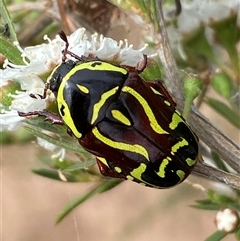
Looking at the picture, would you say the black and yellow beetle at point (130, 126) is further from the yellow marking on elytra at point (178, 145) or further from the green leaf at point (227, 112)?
the green leaf at point (227, 112)

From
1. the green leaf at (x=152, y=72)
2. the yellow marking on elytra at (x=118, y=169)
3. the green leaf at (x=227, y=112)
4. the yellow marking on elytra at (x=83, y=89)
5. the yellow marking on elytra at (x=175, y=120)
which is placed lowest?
the green leaf at (x=227, y=112)

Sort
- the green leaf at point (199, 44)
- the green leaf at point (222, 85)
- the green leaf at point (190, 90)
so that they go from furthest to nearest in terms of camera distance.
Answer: the green leaf at point (199, 44) → the green leaf at point (222, 85) → the green leaf at point (190, 90)

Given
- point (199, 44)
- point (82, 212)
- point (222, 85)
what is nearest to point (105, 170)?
point (222, 85)

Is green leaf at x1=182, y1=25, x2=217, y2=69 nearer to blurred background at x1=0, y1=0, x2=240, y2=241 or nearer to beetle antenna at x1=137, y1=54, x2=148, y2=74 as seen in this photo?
beetle antenna at x1=137, y1=54, x2=148, y2=74

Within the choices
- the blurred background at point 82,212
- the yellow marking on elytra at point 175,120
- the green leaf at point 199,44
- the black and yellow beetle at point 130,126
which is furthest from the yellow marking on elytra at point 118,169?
the blurred background at point 82,212

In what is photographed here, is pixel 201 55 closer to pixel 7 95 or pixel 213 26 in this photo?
pixel 213 26

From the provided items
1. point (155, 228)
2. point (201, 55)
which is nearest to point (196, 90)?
point (201, 55)
